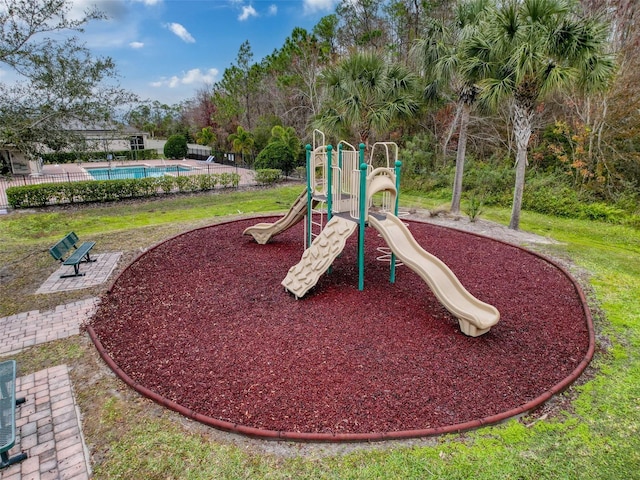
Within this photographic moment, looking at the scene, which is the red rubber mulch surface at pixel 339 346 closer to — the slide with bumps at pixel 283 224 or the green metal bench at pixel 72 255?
the green metal bench at pixel 72 255

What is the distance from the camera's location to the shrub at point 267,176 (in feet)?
63.0

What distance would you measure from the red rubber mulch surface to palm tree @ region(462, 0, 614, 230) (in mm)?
4370

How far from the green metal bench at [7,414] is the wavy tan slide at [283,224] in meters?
5.54

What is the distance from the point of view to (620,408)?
371 centimetres

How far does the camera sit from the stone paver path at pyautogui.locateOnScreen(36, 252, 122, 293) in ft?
22.2

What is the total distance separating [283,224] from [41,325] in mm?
4822

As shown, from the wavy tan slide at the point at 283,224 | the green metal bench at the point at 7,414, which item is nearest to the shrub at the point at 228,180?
the wavy tan slide at the point at 283,224

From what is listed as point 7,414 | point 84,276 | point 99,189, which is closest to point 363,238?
point 7,414

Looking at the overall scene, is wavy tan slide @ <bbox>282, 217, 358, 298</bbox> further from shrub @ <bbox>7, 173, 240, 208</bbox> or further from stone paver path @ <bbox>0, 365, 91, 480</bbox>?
shrub @ <bbox>7, 173, 240, 208</bbox>

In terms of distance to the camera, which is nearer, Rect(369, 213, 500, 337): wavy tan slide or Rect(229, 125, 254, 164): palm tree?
Rect(369, 213, 500, 337): wavy tan slide

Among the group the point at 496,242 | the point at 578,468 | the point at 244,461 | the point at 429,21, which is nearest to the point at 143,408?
the point at 244,461

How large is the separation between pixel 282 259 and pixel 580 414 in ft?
18.9

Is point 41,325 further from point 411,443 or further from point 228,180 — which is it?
point 228,180

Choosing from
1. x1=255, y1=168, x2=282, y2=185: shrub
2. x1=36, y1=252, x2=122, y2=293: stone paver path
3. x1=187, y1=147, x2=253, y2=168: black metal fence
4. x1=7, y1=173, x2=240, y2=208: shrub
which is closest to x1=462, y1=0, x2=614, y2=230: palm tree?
x1=36, y1=252, x2=122, y2=293: stone paver path
